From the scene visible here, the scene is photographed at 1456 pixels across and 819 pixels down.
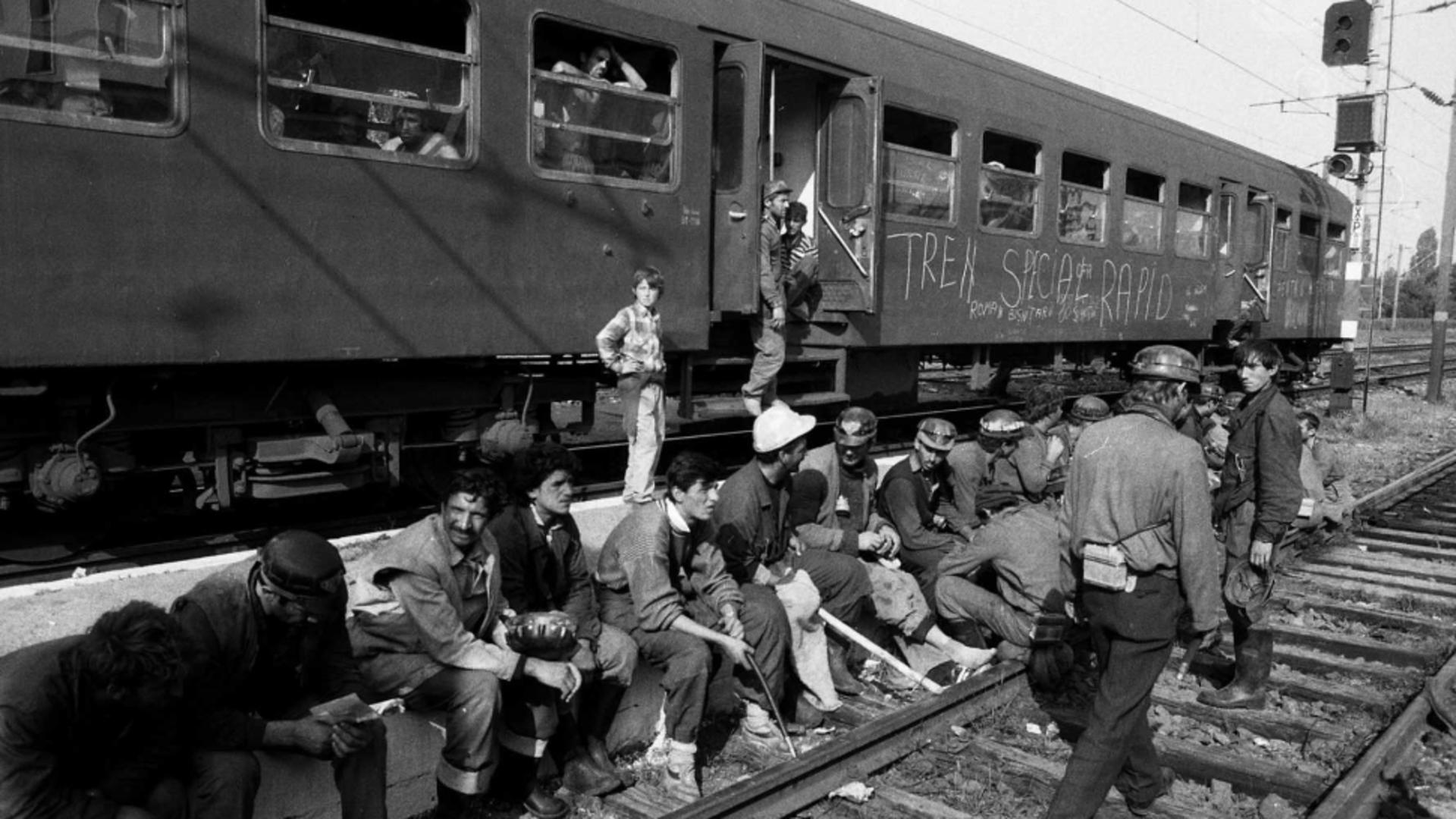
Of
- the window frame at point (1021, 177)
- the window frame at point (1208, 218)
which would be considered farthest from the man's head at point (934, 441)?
the window frame at point (1208, 218)

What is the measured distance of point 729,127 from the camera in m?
8.05

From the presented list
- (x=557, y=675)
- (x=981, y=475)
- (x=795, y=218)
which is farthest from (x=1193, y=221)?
(x=557, y=675)

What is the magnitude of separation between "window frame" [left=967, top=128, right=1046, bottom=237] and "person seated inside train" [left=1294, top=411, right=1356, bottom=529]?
3.01 meters

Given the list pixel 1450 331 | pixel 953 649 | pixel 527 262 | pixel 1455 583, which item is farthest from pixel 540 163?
pixel 1450 331

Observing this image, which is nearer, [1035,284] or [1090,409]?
[1090,409]

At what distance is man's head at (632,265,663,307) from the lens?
659 centimetres

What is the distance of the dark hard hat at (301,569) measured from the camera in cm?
329

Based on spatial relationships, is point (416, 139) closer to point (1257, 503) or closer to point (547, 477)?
point (547, 477)

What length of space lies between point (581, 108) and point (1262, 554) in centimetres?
441

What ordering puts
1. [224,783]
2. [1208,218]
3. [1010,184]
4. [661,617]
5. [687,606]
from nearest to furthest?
[224,783] → [661,617] → [687,606] → [1010,184] → [1208,218]

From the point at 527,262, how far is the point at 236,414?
1.79 m

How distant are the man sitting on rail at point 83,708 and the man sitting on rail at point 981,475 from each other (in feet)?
15.7

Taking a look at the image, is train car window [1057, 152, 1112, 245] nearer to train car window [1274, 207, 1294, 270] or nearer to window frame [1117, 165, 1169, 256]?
window frame [1117, 165, 1169, 256]

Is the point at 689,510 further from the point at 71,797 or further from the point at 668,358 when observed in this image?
the point at 668,358
